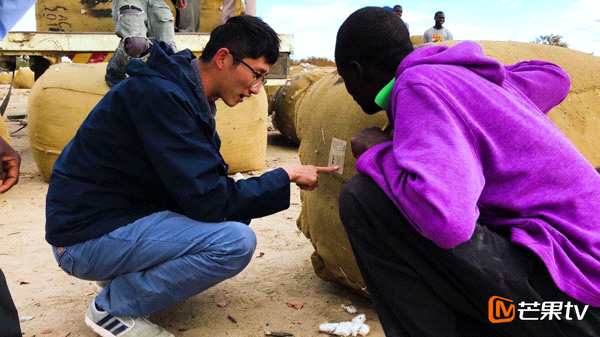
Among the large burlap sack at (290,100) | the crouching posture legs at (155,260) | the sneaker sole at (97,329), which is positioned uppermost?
the crouching posture legs at (155,260)

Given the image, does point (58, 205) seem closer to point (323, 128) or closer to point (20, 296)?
point (20, 296)

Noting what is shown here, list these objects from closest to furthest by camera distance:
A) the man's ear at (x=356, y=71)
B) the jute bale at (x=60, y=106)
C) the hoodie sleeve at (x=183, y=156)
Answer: the man's ear at (x=356, y=71) → the hoodie sleeve at (x=183, y=156) → the jute bale at (x=60, y=106)

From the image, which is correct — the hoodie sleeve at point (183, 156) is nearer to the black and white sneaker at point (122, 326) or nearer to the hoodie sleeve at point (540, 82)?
the black and white sneaker at point (122, 326)

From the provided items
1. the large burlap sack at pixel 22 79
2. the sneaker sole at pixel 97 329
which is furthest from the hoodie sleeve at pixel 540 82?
the large burlap sack at pixel 22 79

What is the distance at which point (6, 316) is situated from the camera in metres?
1.69

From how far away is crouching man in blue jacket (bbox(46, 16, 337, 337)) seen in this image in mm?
2277

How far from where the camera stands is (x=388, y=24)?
192cm

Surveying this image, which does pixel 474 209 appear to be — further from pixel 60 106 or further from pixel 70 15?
pixel 70 15

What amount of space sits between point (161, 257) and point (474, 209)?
4.19ft

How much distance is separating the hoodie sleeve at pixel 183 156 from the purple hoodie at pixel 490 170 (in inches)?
29.7

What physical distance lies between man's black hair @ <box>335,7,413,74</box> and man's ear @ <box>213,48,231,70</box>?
59cm

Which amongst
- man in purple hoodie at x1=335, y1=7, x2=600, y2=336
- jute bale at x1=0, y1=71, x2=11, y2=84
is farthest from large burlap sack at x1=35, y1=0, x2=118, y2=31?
jute bale at x1=0, y1=71, x2=11, y2=84

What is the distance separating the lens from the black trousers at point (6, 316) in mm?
1673

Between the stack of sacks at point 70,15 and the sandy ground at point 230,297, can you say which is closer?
the sandy ground at point 230,297
